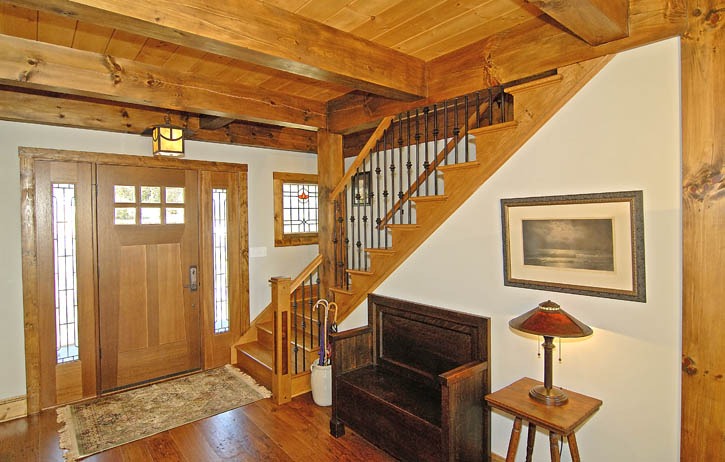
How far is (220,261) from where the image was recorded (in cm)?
461

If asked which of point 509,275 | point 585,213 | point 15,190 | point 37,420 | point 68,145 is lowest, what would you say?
point 37,420

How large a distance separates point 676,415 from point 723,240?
83 centimetres

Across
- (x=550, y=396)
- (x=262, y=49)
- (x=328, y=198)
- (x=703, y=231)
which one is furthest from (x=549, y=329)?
(x=328, y=198)

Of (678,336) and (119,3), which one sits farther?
(678,336)

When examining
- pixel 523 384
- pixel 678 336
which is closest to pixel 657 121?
pixel 678 336

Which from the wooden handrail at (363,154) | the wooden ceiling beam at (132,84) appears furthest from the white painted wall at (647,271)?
the wooden ceiling beam at (132,84)

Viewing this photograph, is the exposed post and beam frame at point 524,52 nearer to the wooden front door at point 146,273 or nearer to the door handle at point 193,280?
the wooden front door at point 146,273

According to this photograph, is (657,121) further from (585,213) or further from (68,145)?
(68,145)

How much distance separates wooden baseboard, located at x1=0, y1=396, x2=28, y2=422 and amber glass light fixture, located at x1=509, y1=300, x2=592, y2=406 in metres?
4.04

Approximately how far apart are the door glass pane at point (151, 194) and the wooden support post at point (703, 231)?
4238mm

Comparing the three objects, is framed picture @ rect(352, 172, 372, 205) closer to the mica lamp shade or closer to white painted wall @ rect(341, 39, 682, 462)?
white painted wall @ rect(341, 39, 682, 462)

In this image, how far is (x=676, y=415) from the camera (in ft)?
6.19

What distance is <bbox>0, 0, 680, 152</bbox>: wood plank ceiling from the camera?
6.11ft

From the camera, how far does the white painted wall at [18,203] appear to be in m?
3.45
